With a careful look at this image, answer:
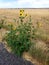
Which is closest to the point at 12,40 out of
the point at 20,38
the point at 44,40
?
the point at 20,38

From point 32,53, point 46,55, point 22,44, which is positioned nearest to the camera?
point 46,55

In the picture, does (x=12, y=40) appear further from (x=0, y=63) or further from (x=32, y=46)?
(x=0, y=63)

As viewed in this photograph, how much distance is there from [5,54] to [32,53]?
38.8 inches

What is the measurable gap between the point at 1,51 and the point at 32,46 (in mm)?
1161

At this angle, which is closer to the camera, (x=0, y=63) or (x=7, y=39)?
(x=0, y=63)

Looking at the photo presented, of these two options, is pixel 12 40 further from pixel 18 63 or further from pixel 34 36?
pixel 18 63

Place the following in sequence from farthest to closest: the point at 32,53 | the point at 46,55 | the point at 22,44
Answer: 1. the point at 22,44
2. the point at 32,53
3. the point at 46,55

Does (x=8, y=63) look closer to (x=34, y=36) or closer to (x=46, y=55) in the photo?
(x=46, y=55)

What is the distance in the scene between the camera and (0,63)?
940 centimetres

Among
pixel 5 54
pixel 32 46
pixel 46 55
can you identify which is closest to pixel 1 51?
pixel 5 54

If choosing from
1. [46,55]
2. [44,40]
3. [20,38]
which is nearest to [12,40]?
[20,38]

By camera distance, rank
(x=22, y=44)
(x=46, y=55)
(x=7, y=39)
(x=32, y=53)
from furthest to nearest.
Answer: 1. (x=7, y=39)
2. (x=22, y=44)
3. (x=32, y=53)
4. (x=46, y=55)

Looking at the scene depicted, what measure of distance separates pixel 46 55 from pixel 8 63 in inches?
46.6

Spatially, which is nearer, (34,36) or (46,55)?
(46,55)
